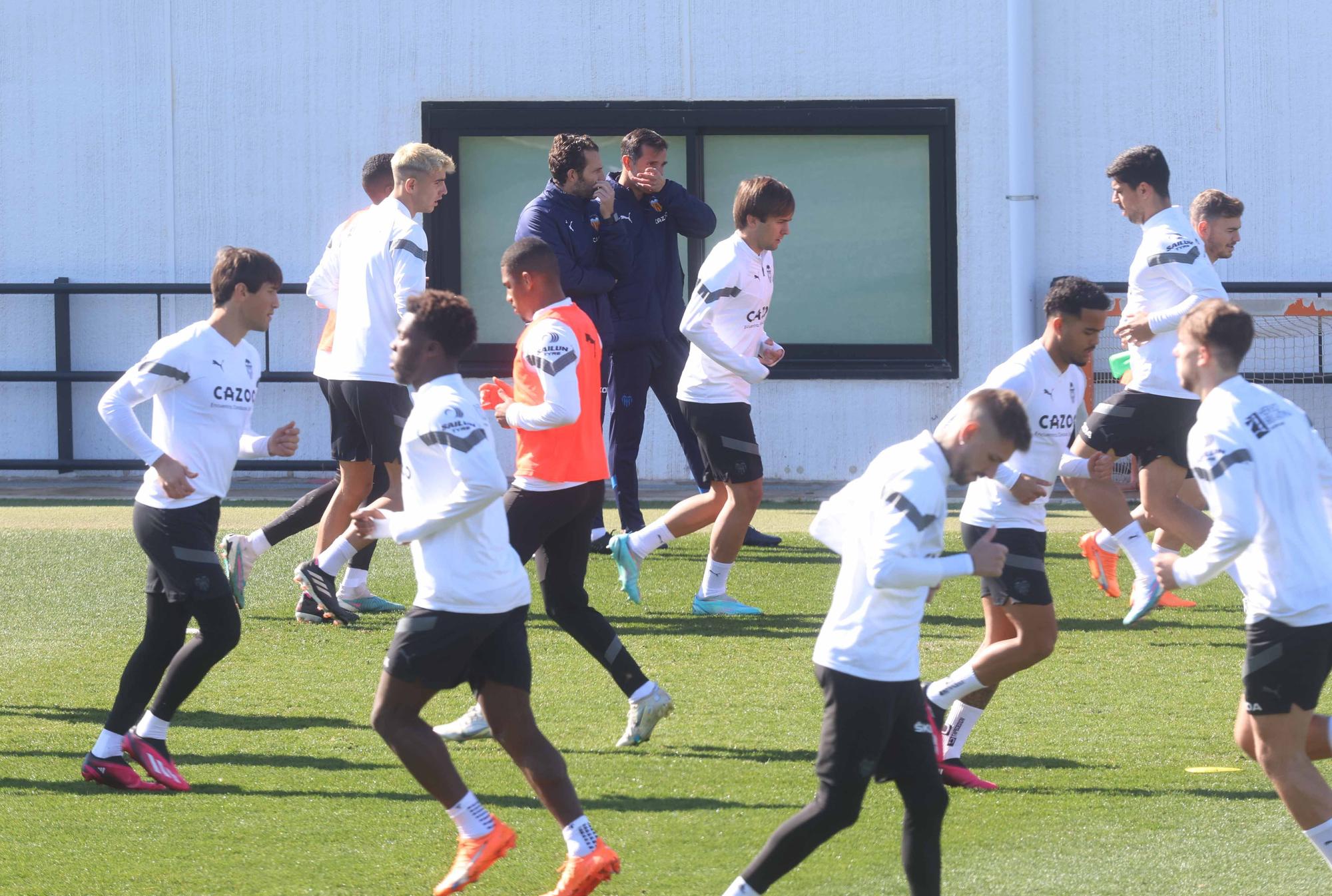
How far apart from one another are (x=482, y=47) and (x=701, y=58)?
1.68m

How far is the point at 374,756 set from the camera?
588cm

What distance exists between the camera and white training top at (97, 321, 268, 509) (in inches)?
215

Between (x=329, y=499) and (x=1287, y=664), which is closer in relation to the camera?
(x=1287, y=664)

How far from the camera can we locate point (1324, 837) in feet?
13.9

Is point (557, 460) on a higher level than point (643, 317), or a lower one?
lower

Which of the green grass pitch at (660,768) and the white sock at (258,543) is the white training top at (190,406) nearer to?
the green grass pitch at (660,768)

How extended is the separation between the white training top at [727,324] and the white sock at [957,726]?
7.95 feet

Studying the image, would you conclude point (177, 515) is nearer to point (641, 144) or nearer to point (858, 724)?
point (858, 724)

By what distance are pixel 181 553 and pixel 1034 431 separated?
2799 millimetres

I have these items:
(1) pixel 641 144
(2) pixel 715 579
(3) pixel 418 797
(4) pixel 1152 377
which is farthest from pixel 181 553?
(1) pixel 641 144

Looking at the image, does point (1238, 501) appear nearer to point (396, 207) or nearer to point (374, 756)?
point (374, 756)

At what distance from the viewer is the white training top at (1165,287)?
25.0ft

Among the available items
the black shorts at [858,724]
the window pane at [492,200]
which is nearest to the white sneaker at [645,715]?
the black shorts at [858,724]

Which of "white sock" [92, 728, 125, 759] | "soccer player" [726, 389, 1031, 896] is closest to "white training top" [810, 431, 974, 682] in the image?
"soccer player" [726, 389, 1031, 896]
